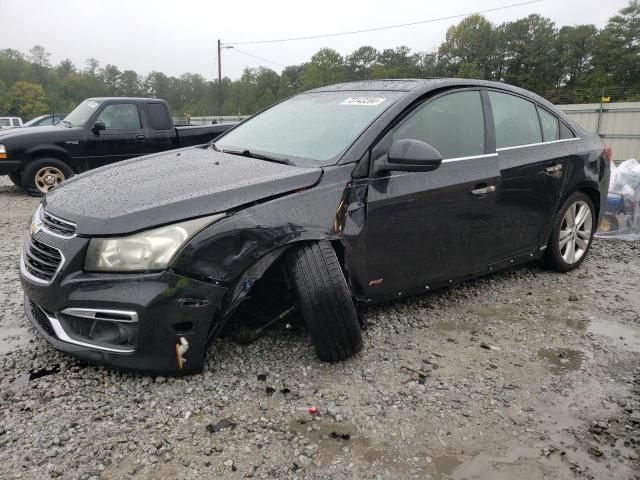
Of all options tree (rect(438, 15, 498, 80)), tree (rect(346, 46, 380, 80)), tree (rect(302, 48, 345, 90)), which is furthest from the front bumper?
tree (rect(346, 46, 380, 80))

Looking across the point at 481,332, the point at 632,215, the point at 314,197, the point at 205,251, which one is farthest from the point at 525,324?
the point at 632,215

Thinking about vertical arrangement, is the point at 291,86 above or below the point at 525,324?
above

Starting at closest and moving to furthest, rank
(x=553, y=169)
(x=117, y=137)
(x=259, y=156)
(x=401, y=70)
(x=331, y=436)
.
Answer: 1. (x=331, y=436)
2. (x=259, y=156)
3. (x=553, y=169)
4. (x=117, y=137)
5. (x=401, y=70)

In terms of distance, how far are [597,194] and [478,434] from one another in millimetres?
3248

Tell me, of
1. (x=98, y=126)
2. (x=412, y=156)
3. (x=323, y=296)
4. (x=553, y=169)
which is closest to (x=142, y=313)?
(x=323, y=296)

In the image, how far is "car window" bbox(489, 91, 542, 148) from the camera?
385 centimetres

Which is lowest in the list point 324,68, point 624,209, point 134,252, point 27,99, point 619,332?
point 619,332

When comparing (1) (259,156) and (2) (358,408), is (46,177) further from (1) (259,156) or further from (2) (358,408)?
(2) (358,408)

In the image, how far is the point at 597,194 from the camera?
4730 mm

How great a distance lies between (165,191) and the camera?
263cm

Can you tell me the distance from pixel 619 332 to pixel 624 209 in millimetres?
3081

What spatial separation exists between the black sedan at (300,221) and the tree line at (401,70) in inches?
2296

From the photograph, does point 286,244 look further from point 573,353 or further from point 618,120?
point 618,120

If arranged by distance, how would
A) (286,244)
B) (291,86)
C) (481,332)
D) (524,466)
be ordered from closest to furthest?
(524,466) < (286,244) < (481,332) < (291,86)
